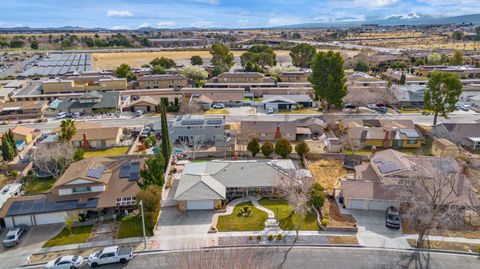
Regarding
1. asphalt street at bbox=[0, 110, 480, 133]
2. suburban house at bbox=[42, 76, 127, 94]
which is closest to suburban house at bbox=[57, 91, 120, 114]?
asphalt street at bbox=[0, 110, 480, 133]

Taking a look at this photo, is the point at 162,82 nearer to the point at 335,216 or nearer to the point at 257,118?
the point at 257,118

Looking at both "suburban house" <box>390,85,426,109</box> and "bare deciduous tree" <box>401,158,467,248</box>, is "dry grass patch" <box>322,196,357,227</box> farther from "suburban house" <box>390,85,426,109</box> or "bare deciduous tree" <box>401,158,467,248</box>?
"suburban house" <box>390,85,426,109</box>

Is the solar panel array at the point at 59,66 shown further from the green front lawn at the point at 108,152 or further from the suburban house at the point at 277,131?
the suburban house at the point at 277,131

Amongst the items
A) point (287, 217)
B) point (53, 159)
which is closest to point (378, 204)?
point (287, 217)

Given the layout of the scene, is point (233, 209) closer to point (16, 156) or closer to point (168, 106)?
point (16, 156)

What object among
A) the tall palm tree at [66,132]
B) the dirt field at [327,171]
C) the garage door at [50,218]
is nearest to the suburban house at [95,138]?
the tall palm tree at [66,132]

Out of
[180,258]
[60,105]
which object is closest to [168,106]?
[60,105]
